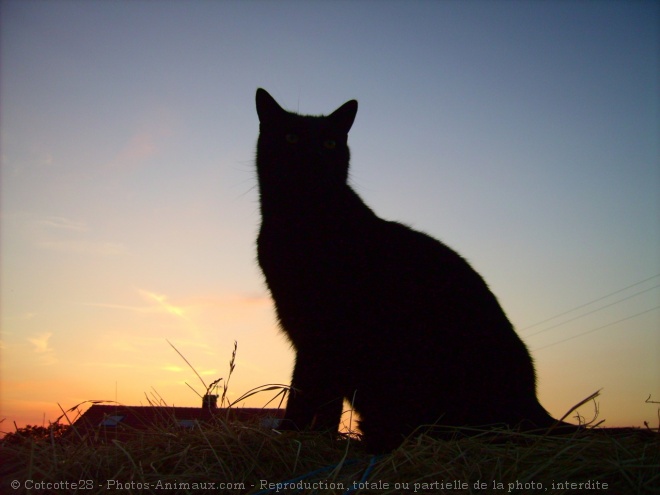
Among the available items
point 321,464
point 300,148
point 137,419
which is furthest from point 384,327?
point 300,148

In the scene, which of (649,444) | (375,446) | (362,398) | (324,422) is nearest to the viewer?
(649,444)

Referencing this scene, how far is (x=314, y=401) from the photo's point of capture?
286 cm

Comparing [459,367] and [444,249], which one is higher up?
[444,249]

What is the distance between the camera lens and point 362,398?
2.67 meters

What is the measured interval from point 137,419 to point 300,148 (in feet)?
7.70

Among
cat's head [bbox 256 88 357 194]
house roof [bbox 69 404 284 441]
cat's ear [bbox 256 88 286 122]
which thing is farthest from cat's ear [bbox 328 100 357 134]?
house roof [bbox 69 404 284 441]

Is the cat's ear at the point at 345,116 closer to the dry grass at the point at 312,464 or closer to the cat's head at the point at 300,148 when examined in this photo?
the cat's head at the point at 300,148

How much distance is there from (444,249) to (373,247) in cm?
55

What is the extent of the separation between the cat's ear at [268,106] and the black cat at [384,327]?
3.35 feet

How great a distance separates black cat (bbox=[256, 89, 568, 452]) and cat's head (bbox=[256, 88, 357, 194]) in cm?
18

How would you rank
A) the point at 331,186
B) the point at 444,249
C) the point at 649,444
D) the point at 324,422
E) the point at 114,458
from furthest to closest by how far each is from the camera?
the point at 331,186 → the point at 444,249 → the point at 324,422 → the point at 114,458 → the point at 649,444

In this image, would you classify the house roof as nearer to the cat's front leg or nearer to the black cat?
the cat's front leg

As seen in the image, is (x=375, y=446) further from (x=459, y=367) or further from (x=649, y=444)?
(x=649, y=444)

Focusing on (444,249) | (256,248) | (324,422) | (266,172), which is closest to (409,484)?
(324,422)
